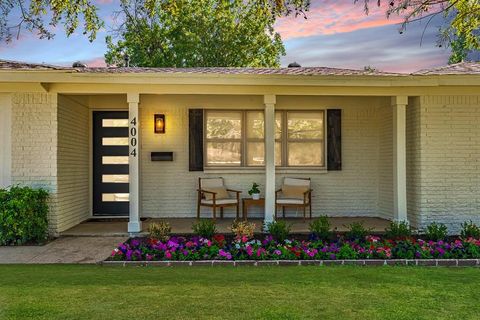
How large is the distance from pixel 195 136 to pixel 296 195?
7.60ft

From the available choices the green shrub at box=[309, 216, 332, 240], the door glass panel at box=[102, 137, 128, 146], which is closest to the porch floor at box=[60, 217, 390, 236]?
the green shrub at box=[309, 216, 332, 240]

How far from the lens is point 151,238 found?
6656 millimetres

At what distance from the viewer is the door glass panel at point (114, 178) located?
961 cm

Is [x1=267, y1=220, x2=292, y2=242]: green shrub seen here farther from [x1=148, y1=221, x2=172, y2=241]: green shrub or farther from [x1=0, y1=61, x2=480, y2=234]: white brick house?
[x1=148, y1=221, x2=172, y2=241]: green shrub

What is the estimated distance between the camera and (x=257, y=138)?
970 cm

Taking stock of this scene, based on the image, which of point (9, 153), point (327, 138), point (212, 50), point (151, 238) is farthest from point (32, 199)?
point (212, 50)

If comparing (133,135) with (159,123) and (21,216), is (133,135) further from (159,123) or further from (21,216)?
(21,216)

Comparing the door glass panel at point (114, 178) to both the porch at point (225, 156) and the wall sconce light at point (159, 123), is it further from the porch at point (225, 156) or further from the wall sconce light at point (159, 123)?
the wall sconce light at point (159, 123)

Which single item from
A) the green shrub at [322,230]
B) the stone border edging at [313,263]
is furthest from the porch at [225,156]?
the stone border edging at [313,263]

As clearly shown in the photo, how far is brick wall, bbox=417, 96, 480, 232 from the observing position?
812cm

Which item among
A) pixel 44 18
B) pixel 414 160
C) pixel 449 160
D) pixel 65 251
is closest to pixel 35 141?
pixel 65 251

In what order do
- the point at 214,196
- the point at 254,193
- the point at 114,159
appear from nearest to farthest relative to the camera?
the point at 214,196 < the point at 254,193 < the point at 114,159

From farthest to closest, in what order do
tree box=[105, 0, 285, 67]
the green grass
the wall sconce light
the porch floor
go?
tree box=[105, 0, 285, 67] → the wall sconce light → the porch floor → the green grass

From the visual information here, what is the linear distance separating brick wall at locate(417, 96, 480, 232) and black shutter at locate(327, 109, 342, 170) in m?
1.84
